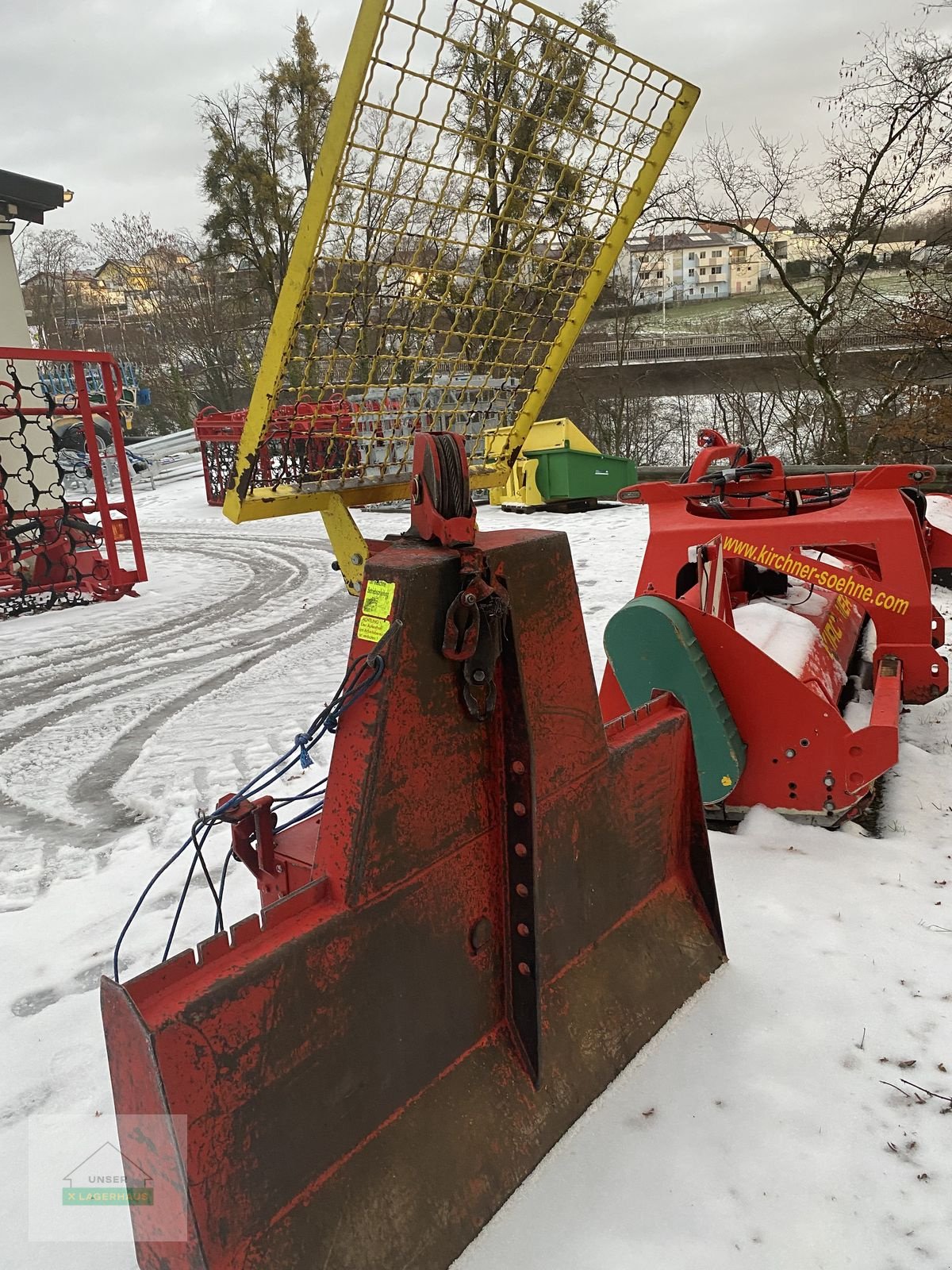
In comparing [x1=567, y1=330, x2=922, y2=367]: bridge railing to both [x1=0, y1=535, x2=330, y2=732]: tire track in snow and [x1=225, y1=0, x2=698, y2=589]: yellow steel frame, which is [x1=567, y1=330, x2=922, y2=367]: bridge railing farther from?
[x1=225, y1=0, x2=698, y2=589]: yellow steel frame

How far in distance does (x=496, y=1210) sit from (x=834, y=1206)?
704mm

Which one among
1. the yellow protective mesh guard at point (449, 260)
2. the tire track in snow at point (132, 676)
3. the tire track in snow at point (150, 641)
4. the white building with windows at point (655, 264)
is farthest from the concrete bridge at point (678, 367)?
the yellow protective mesh guard at point (449, 260)

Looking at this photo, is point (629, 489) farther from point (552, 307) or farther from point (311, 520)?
point (311, 520)

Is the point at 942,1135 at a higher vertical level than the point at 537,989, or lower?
lower

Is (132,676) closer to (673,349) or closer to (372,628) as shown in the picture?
(372,628)

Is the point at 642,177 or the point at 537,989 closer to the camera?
the point at 537,989

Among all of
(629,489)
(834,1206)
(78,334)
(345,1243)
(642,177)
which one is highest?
(78,334)

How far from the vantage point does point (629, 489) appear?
13.9ft

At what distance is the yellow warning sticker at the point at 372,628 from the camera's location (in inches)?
63.4

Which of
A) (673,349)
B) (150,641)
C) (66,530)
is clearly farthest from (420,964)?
(673,349)

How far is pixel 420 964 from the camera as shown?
171 centimetres

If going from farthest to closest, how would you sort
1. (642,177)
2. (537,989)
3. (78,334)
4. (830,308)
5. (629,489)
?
(78,334) → (830,308) → (629,489) → (642,177) → (537,989)

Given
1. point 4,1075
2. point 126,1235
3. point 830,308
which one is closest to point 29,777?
point 4,1075

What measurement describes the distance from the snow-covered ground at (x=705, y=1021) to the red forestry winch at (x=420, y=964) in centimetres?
17
